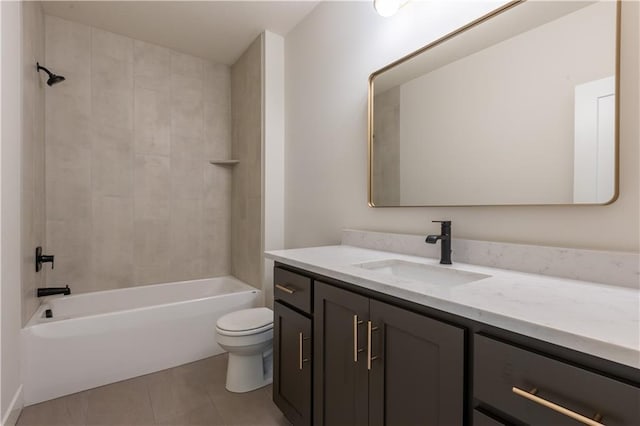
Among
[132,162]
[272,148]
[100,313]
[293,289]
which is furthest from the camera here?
[132,162]

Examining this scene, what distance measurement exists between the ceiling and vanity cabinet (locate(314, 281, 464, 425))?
2.12 metres

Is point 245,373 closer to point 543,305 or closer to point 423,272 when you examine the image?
point 423,272

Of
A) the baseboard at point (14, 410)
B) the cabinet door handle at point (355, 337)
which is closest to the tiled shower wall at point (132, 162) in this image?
the baseboard at point (14, 410)

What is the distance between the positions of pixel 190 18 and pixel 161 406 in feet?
8.89

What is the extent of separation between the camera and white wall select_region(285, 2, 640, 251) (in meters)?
0.98

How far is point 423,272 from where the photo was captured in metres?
1.38

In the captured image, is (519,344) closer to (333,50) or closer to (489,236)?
(489,236)

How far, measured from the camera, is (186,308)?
2361 millimetres

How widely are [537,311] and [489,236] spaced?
660mm

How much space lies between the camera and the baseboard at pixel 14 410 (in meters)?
1.55

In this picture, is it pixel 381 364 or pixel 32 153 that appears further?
pixel 32 153

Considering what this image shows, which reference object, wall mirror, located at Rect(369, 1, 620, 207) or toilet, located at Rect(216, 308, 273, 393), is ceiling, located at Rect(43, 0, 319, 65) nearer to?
wall mirror, located at Rect(369, 1, 620, 207)

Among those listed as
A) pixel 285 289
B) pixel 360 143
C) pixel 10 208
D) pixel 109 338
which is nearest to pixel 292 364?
pixel 285 289

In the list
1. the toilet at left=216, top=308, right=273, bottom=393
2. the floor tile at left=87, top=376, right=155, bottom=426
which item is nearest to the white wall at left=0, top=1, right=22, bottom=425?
the floor tile at left=87, top=376, right=155, bottom=426
